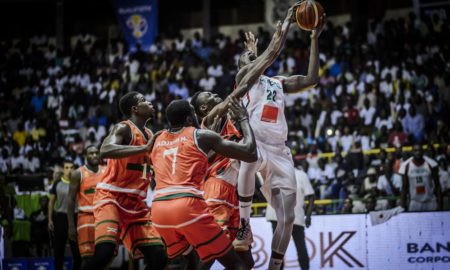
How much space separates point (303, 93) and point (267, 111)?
11.4 meters

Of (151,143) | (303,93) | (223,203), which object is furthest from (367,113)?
(151,143)

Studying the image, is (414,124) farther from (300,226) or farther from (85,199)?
(85,199)

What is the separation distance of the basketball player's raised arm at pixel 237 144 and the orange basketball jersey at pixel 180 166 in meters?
0.10

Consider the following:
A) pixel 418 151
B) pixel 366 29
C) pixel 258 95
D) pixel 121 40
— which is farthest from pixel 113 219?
pixel 121 40

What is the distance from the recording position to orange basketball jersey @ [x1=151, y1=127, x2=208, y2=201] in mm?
6328

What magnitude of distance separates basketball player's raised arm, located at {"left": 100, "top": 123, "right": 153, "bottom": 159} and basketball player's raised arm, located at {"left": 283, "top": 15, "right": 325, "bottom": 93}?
199cm

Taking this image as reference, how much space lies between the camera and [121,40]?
85.2 feet

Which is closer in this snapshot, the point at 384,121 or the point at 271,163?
the point at 271,163

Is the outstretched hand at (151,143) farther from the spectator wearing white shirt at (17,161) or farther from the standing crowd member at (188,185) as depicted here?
the spectator wearing white shirt at (17,161)

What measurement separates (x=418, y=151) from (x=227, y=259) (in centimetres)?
742

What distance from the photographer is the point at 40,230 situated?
1493cm

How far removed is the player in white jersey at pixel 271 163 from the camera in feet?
25.3

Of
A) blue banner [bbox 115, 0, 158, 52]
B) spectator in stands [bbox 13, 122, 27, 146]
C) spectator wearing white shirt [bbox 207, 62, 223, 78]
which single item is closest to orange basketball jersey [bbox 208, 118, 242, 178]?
spectator wearing white shirt [bbox 207, 62, 223, 78]

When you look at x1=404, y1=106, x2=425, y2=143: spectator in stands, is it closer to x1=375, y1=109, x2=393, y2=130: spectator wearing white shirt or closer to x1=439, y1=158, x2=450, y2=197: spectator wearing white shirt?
x1=375, y1=109, x2=393, y2=130: spectator wearing white shirt
